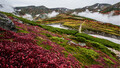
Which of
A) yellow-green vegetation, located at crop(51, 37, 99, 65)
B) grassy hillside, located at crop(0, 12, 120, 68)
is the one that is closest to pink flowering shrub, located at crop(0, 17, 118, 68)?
grassy hillside, located at crop(0, 12, 120, 68)

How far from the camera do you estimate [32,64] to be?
4535 millimetres

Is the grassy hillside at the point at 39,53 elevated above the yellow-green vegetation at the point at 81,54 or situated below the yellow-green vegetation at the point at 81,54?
above

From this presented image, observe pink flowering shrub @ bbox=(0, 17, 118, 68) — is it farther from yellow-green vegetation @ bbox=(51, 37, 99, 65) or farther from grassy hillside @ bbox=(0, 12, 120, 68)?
yellow-green vegetation @ bbox=(51, 37, 99, 65)

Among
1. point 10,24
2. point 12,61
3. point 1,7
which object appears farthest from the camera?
point 1,7

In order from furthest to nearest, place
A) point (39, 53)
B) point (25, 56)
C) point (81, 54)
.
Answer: point (81, 54) < point (39, 53) < point (25, 56)

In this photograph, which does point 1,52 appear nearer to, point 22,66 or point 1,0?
point 22,66

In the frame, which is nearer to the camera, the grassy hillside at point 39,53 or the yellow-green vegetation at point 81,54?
the grassy hillside at point 39,53

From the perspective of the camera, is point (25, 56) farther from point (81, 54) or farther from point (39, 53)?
point (81, 54)

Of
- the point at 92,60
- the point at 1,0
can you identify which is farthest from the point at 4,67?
the point at 1,0

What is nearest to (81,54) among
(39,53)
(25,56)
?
(39,53)

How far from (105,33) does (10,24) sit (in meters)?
91.0

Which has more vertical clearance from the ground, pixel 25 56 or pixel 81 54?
pixel 25 56

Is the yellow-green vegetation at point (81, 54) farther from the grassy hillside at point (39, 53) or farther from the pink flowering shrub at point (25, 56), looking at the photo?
the pink flowering shrub at point (25, 56)

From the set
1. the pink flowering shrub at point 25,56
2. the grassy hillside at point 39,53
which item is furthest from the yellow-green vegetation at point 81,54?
the pink flowering shrub at point 25,56
